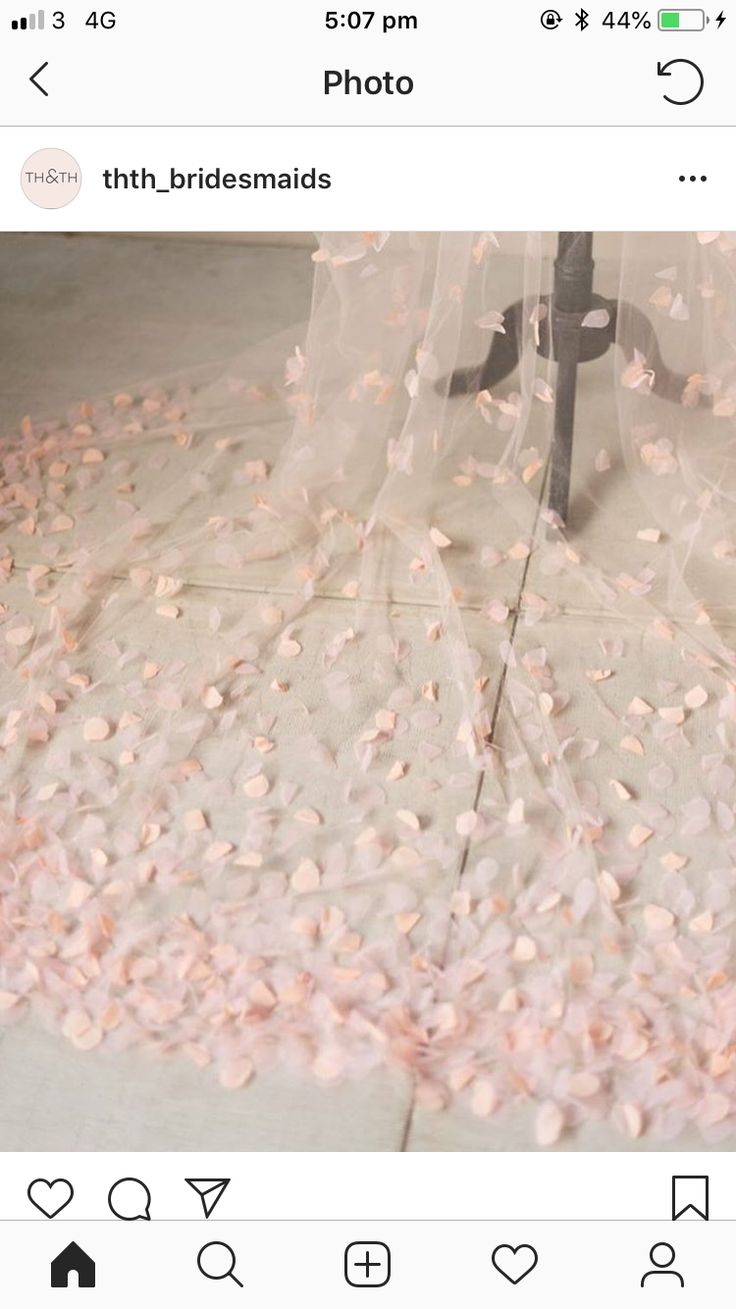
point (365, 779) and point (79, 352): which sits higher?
point (79, 352)

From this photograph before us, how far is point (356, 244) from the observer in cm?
153
